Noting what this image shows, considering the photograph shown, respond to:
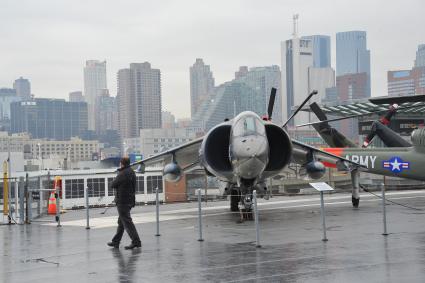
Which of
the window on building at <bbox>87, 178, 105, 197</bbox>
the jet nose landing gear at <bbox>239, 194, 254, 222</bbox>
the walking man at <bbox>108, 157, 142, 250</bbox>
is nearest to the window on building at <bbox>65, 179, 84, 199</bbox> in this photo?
the window on building at <bbox>87, 178, 105, 197</bbox>

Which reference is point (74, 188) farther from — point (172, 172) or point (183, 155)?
point (172, 172)

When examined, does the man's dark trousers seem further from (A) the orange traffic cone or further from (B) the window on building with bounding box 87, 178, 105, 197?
(B) the window on building with bounding box 87, 178, 105, 197

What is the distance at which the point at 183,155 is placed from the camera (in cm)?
2341

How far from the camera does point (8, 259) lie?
38.5 ft

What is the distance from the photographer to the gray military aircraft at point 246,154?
55.8 feet

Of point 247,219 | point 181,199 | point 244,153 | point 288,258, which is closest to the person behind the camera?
point 288,258

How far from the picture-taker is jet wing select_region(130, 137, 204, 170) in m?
21.6

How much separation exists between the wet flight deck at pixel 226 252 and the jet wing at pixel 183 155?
3.39 m

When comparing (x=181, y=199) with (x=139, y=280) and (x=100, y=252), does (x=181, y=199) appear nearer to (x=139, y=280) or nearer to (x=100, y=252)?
(x=100, y=252)

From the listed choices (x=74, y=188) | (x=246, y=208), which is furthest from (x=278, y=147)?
(x=74, y=188)

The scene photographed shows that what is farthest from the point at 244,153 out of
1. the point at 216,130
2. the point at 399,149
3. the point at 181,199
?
the point at 181,199

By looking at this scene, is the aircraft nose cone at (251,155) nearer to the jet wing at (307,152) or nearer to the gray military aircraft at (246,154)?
the gray military aircraft at (246,154)

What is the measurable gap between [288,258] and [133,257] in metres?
3.03

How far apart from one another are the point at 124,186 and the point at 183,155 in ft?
34.9
